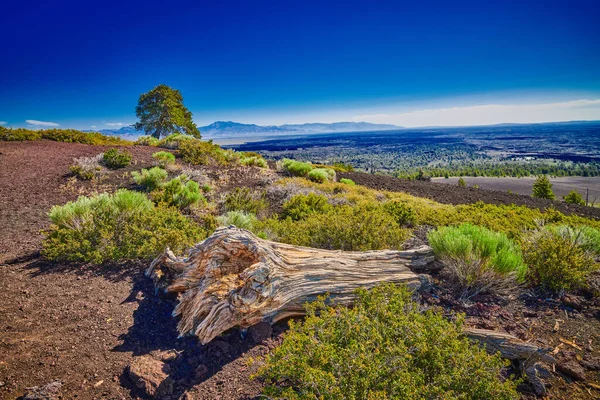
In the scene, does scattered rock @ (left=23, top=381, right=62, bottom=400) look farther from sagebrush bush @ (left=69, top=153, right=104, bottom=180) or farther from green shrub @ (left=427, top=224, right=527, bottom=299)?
sagebrush bush @ (left=69, top=153, right=104, bottom=180)

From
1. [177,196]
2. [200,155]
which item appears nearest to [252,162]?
[200,155]

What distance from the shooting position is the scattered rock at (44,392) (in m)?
2.39

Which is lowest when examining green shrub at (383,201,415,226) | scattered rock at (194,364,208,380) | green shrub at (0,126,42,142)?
scattered rock at (194,364,208,380)

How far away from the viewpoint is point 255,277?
3.34 m

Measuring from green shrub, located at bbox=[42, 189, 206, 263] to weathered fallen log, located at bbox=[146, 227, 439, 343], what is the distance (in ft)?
1.92

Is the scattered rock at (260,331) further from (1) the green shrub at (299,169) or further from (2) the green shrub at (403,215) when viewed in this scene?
(1) the green shrub at (299,169)

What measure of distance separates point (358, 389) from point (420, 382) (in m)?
0.52

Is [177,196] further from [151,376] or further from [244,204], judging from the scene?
[151,376]

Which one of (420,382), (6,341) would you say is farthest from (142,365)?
(420,382)

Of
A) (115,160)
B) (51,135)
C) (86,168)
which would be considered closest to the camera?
(86,168)

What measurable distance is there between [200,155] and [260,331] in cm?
1360

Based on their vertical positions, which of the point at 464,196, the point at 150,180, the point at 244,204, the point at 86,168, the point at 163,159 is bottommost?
the point at 464,196

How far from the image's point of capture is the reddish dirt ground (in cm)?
267

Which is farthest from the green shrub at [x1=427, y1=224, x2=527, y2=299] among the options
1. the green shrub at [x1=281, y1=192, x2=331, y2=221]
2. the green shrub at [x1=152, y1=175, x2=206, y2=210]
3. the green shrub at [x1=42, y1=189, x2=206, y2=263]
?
the green shrub at [x1=152, y1=175, x2=206, y2=210]
